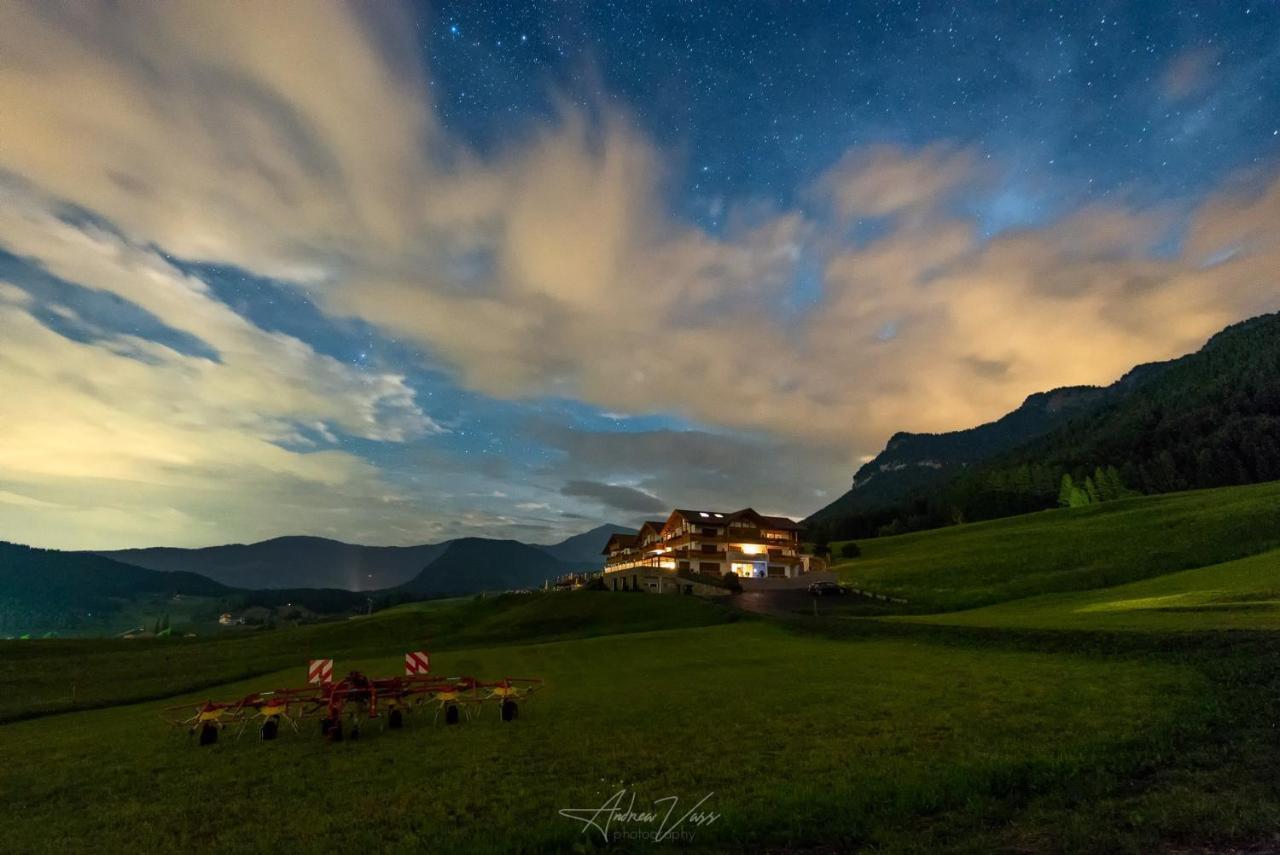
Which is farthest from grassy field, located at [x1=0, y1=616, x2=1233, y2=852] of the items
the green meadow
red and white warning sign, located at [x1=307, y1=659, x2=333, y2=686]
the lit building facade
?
the lit building facade

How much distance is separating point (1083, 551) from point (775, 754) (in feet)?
271

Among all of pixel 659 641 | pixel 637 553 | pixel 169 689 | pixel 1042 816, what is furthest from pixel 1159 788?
pixel 637 553

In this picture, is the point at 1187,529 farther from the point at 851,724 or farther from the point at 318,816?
the point at 318,816

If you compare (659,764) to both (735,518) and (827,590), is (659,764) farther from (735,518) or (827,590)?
(735,518)

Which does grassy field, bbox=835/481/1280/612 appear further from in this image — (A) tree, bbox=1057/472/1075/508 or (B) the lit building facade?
(A) tree, bbox=1057/472/1075/508

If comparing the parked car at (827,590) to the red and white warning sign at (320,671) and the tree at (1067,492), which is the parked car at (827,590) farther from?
the tree at (1067,492)

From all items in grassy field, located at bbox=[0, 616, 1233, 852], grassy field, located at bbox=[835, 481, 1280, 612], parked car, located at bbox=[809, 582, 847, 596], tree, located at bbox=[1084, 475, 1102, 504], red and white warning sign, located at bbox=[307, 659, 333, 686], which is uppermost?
tree, located at bbox=[1084, 475, 1102, 504]

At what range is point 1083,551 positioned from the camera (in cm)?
7906

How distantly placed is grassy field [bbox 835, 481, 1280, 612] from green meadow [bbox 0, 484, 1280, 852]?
22.9 meters

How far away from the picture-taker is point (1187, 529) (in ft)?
252

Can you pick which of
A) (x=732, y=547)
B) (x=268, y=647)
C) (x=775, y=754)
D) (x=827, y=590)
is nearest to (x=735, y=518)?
(x=732, y=547)

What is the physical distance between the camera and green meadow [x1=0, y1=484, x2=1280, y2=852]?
467 inches

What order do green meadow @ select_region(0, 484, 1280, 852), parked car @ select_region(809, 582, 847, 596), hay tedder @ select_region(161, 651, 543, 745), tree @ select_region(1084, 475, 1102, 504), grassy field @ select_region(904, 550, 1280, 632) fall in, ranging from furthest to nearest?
tree @ select_region(1084, 475, 1102, 504), parked car @ select_region(809, 582, 847, 596), grassy field @ select_region(904, 550, 1280, 632), hay tedder @ select_region(161, 651, 543, 745), green meadow @ select_region(0, 484, 1280, 852)

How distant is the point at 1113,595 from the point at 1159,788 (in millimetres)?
53317
